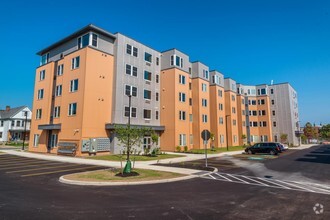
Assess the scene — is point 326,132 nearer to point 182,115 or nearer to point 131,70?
point 182,115

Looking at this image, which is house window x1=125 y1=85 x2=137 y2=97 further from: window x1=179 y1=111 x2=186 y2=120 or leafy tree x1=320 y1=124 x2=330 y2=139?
leafy tree x1=320 y1=124 x2=330 y2=139

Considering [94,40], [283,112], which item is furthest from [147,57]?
[283,112]

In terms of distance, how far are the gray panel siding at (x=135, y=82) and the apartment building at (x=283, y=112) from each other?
42495 millimetres

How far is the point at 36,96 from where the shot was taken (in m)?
34.9

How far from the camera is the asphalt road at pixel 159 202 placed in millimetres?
6551

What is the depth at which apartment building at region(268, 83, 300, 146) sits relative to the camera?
194ft

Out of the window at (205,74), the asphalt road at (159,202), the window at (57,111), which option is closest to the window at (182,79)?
the window at (205,74)

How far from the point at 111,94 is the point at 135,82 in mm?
4451

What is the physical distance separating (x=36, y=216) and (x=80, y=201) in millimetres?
1723

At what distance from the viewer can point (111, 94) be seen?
29406 millimetres

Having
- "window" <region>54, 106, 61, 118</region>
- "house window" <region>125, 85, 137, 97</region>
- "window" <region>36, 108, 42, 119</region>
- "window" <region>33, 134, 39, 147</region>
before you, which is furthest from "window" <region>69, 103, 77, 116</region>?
"window" <region>33, 134, 39, 147</region>

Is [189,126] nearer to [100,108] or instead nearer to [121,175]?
[100,108]

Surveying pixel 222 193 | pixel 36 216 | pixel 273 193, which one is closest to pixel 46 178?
pixel 36 216

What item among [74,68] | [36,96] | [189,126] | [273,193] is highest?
[74,68]
